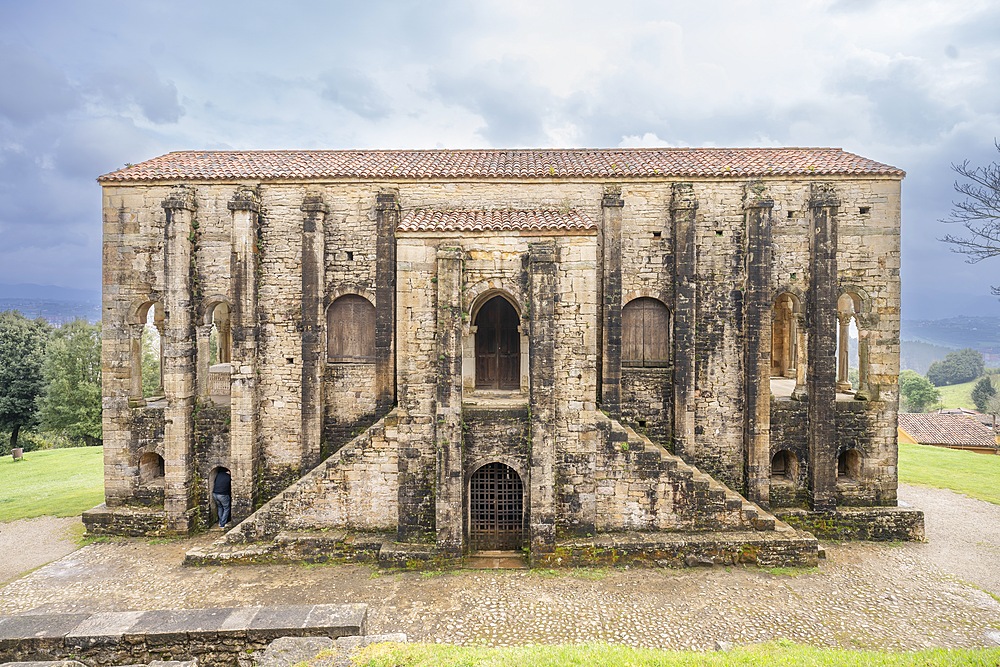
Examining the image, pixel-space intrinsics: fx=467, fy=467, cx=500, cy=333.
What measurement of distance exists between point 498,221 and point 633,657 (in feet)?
30.3

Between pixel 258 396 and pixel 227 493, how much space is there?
315 centimetres

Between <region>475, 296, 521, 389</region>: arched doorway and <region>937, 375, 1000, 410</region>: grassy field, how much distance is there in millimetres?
73927

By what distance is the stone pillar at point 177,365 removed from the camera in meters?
13.3

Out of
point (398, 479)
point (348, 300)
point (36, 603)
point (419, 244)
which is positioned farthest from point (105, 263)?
point (398, 479)

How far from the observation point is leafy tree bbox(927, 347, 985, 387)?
8544cm

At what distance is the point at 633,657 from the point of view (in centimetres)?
703

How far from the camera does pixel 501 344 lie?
14820mm

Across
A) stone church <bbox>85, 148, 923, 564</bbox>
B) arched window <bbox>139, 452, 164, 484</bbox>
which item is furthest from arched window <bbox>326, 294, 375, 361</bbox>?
arched window <bbox>139, 452, 164, 484</bbox>

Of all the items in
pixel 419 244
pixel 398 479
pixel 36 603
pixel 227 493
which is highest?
pixel 419 244

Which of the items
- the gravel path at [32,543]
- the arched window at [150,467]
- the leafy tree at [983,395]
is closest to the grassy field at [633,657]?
the gravel path at [32,543]

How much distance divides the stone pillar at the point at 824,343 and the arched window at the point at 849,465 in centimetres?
95

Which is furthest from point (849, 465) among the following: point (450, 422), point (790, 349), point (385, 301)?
point (385, 301)

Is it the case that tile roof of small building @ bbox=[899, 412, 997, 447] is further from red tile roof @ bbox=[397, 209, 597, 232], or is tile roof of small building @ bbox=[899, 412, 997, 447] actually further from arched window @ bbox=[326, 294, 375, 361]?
arched window @ bbox=[326, 294, 375, 361]

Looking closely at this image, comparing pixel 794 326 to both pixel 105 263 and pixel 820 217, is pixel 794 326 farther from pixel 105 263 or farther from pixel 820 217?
pixel 105 263
